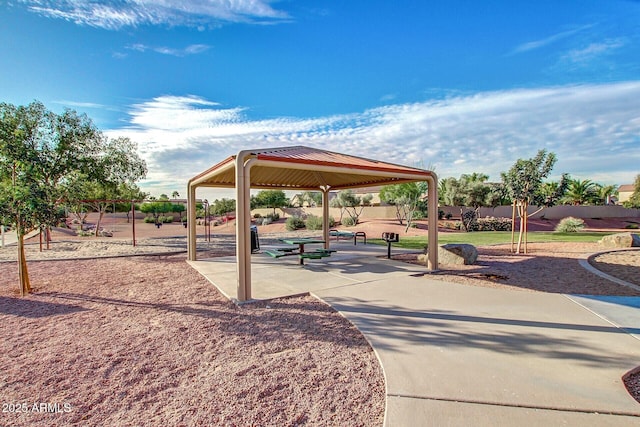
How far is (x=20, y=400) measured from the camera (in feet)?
9.88

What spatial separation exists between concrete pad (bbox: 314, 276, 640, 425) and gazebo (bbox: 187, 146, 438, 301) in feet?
5.99

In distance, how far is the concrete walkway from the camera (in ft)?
9.00

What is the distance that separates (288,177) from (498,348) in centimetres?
935

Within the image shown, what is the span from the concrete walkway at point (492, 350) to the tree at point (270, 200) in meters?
41.7

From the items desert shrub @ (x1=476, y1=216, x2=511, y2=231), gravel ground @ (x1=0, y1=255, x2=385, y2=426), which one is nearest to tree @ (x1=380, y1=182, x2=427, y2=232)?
desert shrub @ (x1=476, y1=216, x2=511, y2=231)

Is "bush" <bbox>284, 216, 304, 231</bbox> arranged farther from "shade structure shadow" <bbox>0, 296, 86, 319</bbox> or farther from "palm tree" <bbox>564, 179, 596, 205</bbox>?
"palm tree" <bbox>564, 179, 596, 205</bbox>

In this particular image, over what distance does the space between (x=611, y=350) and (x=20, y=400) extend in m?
6.08

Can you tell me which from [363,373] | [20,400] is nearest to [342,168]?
[363,373]

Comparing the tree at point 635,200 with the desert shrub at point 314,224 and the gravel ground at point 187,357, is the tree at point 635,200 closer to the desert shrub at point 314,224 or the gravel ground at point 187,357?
the desert shrub at point 314,224

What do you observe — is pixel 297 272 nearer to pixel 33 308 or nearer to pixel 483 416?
pixel 33 308

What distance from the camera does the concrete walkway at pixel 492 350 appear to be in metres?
2.74

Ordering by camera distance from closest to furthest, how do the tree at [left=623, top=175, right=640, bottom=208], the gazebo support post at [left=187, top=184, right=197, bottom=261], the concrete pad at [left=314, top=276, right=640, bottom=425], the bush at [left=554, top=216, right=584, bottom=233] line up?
the concrete pad at [left=314, top=276, right=640, bottom=425] < the gazebo support post at [left=187, top=184, right=197, bottom=261] < the bush at [left=554, top=216, right=584, bottom=233] < the tree at [left=623, top=175, right=640, bottom=208]

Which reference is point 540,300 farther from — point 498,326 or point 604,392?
point 604,392

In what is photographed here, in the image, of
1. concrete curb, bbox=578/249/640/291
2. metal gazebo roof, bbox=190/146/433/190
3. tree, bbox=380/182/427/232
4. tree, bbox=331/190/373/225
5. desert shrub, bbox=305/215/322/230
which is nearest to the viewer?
metal gazebo roof, bbox=190/146/433/190
